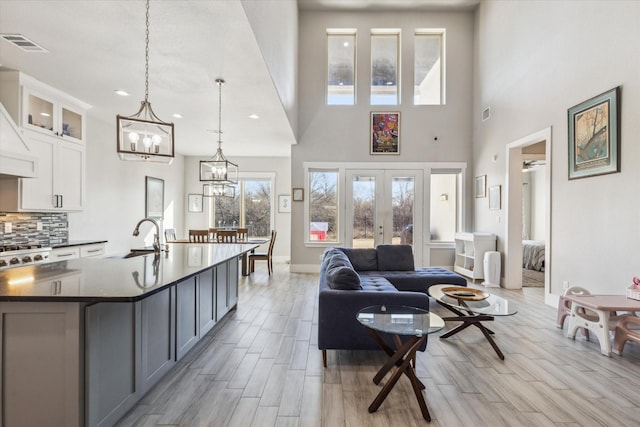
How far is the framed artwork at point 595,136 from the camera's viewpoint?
3.30 metres

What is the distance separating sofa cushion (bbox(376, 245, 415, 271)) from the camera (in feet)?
15.7

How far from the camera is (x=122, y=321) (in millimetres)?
1845

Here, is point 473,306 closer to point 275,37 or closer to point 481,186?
point 275,37

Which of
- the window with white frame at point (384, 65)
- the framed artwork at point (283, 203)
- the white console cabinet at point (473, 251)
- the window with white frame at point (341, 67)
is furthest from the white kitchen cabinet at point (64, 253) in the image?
the white console cabinet at point (473, 251)

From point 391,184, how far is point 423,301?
15.0 ft

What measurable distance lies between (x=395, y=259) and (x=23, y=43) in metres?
4.93

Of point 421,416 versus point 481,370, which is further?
point 481,370

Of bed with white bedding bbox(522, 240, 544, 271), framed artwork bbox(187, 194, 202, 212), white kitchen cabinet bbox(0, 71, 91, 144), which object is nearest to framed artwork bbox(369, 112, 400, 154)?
bed with white bedding bbox(522, 240, 544, 271)

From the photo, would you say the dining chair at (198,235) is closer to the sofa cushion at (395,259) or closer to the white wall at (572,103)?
the sofa cushion at (395,259)

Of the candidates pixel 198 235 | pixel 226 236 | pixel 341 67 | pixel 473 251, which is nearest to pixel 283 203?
pixel 226 236

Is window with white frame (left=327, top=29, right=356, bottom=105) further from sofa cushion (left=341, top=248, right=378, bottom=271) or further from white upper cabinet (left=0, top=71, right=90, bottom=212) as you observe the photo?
white upper cabinet (left=0, top=71, right=90, bottom=212)

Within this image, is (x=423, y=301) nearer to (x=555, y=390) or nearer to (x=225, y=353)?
(x=555, y=390)

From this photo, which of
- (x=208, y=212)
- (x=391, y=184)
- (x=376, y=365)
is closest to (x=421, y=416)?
(x=376, y=365)

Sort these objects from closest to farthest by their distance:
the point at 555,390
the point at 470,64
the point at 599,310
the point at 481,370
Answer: the point at 555,390
the point at 481,370
the point at 599,310
the point at 470,64
